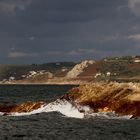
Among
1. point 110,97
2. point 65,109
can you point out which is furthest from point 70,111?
point 110,97

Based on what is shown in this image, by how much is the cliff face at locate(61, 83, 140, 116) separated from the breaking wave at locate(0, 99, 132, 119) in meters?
0.80

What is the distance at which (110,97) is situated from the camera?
79.9 metres

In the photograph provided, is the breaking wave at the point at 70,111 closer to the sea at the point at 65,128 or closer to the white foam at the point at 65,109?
the white foam at the point at 65,109

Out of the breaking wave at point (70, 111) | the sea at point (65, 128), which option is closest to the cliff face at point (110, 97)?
the breaking wave at point (70, 111)

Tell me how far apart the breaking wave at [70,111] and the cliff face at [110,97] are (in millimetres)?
797

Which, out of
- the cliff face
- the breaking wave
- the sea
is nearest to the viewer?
the sea

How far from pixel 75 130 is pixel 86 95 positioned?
67.3 ft

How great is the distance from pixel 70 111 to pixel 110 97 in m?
6.80

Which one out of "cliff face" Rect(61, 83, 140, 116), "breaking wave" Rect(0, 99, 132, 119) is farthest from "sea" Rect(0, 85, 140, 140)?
"cliff face" Rect(61, 83, 140, 116)

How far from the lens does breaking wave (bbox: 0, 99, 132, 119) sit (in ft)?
250

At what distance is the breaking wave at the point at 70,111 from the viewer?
7618 centimetres

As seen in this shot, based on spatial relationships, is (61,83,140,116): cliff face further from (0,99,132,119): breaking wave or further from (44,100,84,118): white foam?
(44,100,84,118): white foam

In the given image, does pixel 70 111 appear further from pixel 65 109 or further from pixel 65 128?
pixel 65 128

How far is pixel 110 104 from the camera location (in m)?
78.2
